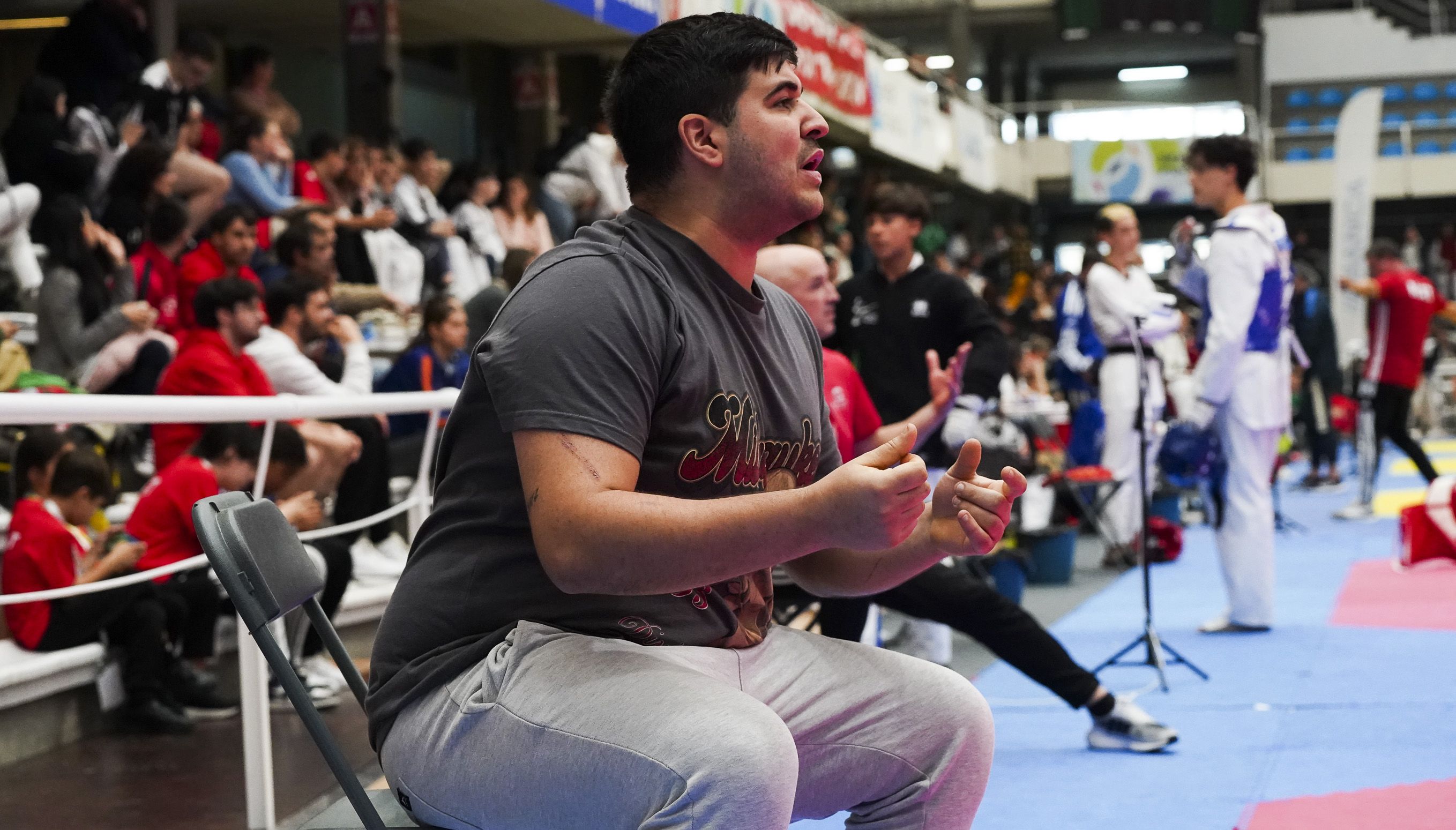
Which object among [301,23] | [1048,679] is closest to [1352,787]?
[1048,679]

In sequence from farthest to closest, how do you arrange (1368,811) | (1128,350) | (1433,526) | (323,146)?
(323,146), (1128,350), (1433,526), (1368,811)

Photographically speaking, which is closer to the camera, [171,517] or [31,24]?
[171,517]

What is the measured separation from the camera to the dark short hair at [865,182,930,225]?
5688 millimetres

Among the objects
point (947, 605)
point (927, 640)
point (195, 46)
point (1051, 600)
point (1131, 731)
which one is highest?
point (195, 46)

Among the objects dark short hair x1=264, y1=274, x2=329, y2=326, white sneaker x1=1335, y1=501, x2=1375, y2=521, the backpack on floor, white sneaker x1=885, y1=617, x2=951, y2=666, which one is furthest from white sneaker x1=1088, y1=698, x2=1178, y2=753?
white sneaker x1=1335, y1=501, x2=1375, y2=521

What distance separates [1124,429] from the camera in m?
8.99

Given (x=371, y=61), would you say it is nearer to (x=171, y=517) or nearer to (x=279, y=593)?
(x=171, y=517)

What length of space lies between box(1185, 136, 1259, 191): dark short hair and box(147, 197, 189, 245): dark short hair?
4578mm

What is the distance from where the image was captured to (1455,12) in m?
29.0

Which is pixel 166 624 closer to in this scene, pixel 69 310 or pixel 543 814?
pixel 69 310

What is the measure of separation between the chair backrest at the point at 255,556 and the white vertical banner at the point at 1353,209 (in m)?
13.7

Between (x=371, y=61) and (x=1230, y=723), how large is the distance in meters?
9.38

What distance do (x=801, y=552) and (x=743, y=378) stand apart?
0.35 meters

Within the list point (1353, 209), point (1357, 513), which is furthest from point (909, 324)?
point (1353, 209)
